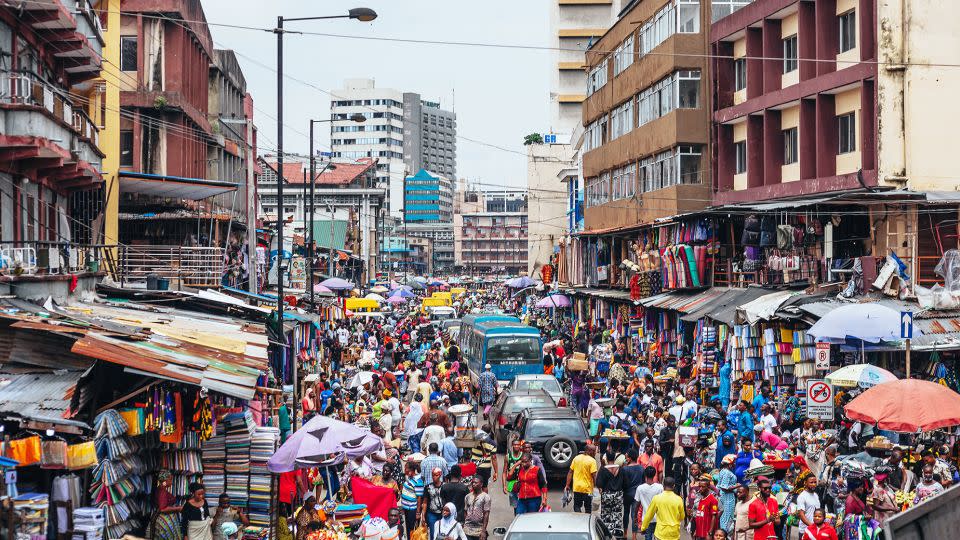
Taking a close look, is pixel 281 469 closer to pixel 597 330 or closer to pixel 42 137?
pixel 42 137

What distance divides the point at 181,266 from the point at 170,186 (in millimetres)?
2908

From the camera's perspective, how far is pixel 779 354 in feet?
84.4

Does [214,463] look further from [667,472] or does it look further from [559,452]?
[667,472]

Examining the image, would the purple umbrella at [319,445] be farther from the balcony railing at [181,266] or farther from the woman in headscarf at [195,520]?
the balcony railing at [181,266]

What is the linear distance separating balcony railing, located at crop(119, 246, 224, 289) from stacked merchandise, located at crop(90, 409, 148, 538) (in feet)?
41.6

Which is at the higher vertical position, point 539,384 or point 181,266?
point 181,266

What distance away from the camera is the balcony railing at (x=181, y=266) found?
26031 mm

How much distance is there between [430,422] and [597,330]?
28717 millimetres

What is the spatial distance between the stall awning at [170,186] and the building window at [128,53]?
3956mm

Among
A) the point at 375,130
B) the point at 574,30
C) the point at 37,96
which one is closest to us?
the point at 37,96

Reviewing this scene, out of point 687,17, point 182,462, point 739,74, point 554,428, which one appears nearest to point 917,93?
point 739,74

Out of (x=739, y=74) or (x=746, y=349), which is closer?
(x=746, y=349)

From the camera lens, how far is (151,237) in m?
31.3

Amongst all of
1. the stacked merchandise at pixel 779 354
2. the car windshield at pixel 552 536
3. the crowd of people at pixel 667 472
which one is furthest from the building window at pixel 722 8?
the car windshield at pixel 552 536
